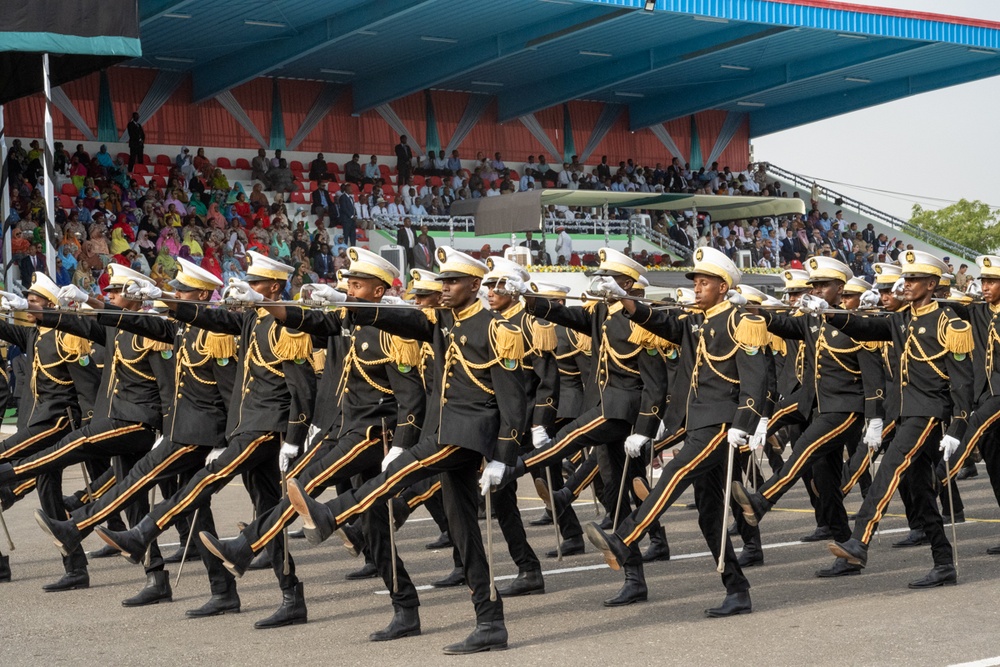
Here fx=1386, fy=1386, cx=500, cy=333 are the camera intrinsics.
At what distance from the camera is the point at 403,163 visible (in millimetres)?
30172

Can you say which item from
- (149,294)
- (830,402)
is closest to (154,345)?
(149,294)

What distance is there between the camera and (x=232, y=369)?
28.5ft

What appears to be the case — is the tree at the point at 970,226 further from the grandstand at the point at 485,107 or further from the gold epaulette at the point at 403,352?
the gold epaulette at the point at 403,352

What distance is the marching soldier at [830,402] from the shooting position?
29.4 feet

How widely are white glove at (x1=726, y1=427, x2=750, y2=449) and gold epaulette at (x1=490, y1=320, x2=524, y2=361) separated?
4.14 feet

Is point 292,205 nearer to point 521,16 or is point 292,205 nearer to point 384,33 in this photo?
point 384,33

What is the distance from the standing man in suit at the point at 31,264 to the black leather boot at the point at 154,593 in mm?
12613

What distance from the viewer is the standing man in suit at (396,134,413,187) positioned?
3000cm

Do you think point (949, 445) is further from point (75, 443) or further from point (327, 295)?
point (75, 443)

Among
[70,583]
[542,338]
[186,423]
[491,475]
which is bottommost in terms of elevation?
[70,583]

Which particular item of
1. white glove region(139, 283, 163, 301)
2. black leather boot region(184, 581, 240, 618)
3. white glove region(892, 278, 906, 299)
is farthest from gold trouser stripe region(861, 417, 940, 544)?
white glove region(139, 283, 163, 301)

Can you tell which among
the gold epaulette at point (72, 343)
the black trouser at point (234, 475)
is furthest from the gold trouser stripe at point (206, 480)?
the gold epaulette at point (72, 343)

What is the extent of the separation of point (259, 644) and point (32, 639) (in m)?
1.25

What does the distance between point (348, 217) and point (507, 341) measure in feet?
63.0
